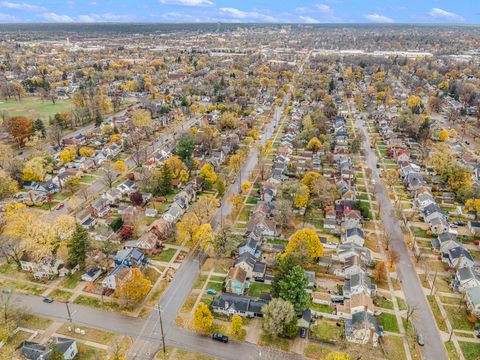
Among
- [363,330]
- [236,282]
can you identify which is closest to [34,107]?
[236,282]

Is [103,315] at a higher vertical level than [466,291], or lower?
lower

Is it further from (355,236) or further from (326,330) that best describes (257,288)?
(355,236)

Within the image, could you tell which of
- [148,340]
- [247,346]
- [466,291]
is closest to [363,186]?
[466,291]

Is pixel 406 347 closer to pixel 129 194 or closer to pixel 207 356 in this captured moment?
pixel 207 356

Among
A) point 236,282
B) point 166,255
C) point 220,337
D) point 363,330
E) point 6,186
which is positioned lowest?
point 166,255

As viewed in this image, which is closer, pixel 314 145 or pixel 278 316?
pixel 278 316

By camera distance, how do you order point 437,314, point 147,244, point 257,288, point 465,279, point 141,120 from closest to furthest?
point 437,314
point 465,279
point 257,288
point 147,244
point 141,120

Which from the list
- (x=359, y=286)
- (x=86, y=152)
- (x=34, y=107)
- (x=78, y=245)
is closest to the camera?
(x=359, y=286)
